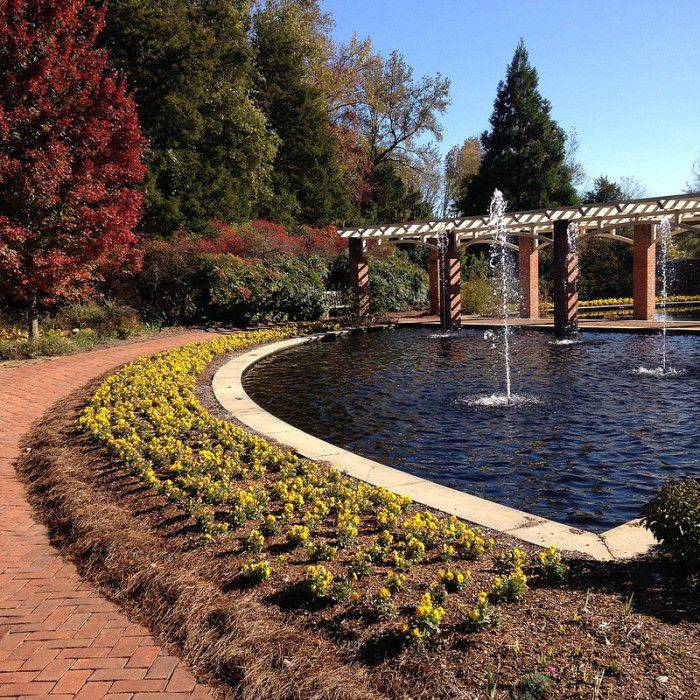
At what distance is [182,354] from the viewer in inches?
461

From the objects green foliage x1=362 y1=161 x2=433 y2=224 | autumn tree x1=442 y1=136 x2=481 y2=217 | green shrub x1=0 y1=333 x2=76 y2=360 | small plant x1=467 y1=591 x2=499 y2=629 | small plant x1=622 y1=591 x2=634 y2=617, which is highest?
autumn tree x1=442 y1=136 x2=481 y2=217

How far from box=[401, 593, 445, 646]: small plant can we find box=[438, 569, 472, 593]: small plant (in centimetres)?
35

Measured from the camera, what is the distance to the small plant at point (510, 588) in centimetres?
312

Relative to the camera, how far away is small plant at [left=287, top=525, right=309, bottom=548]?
12.7ft

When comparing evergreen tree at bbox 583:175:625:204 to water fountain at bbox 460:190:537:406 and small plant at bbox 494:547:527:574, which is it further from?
small plant at bbox 494:547:527:574

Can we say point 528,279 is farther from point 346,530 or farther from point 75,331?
point 346,530

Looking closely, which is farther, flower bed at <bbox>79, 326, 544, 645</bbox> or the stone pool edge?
the stone pool edge

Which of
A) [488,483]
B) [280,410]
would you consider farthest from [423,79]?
[488,483]

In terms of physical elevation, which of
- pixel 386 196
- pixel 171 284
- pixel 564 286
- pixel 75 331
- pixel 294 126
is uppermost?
pixel 294 126

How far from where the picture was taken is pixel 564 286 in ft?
55.0

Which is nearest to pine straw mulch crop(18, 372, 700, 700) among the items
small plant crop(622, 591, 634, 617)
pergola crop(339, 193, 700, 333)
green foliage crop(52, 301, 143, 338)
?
small plant crop(622, 591, 634, 617)

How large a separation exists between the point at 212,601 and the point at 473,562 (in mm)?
1491

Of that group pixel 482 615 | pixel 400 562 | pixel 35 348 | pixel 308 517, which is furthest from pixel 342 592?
A: pixel 35 348

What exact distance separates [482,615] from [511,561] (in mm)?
726
